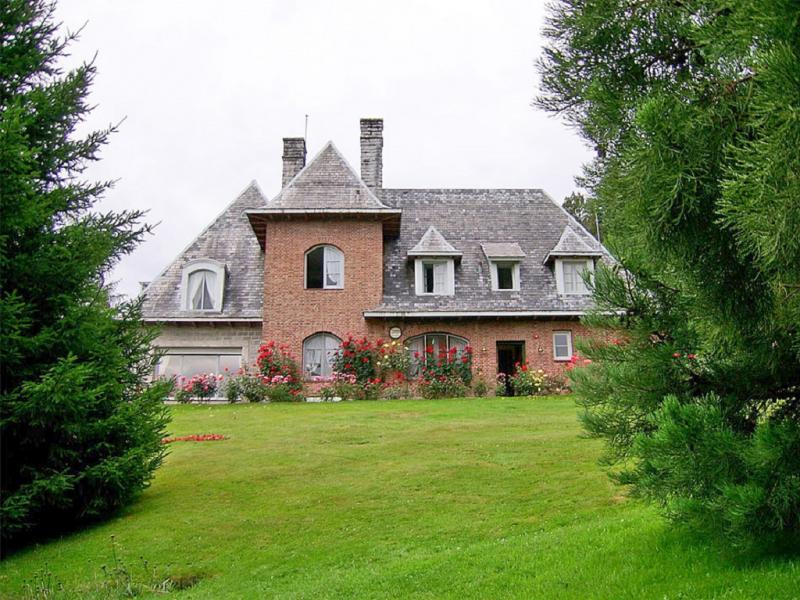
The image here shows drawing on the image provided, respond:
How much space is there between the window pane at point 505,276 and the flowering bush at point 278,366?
707 centimetres

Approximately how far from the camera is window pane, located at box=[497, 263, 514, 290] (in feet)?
71.9

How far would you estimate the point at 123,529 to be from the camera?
25.3ft

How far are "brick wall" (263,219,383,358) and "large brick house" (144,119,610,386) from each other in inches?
1.2

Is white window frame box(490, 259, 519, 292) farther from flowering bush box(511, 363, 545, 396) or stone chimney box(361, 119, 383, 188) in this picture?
stone chimney box(361, 119, 383, 188)

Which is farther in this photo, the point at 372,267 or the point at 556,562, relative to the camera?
the point at 372,267

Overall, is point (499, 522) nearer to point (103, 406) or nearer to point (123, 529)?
point (123, 529)

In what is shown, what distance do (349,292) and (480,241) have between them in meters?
5.24

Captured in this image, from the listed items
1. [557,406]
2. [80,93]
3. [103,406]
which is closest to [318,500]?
[103,406]

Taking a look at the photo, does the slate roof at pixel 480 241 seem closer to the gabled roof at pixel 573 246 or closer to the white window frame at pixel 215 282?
the gabled roof at pixel 573 246

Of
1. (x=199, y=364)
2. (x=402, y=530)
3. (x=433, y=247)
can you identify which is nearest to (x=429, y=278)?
(x=433, y=247)

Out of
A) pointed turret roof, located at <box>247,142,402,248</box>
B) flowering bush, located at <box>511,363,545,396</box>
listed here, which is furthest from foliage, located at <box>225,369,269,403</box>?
flowering bush, located at <box>511,363,545,396</box>

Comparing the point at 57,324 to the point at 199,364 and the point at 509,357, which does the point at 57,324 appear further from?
the point at 509,357

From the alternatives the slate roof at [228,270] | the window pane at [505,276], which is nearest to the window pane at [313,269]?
the slate roof at [228,270]

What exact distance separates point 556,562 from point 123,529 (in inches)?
197
